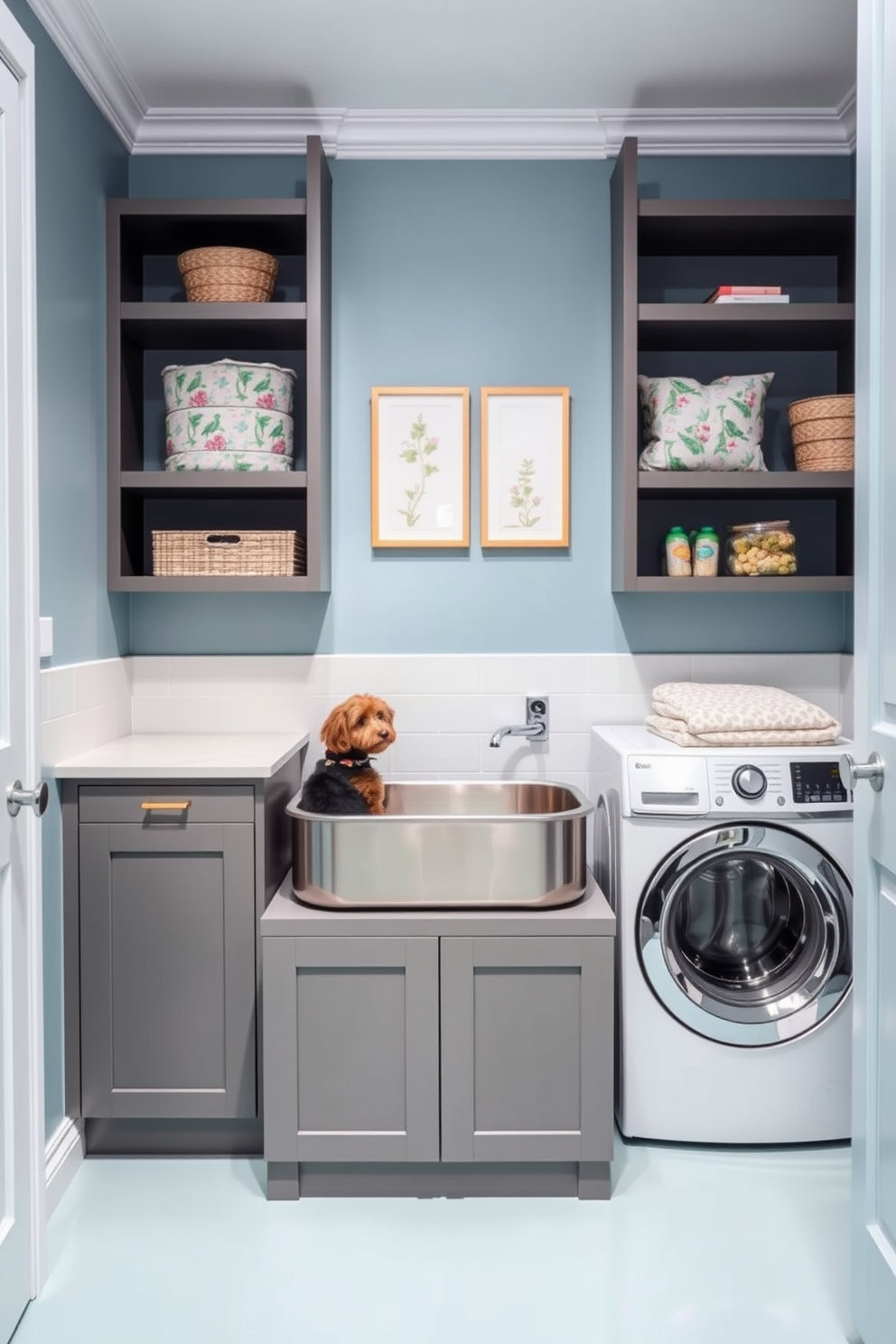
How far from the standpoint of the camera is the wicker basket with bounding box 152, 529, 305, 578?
2.68 metres

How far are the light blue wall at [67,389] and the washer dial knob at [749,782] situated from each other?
5.17 feet

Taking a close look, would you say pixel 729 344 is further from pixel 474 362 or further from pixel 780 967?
pixel 780 967

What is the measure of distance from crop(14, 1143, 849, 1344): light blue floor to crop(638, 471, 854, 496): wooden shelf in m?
1.68

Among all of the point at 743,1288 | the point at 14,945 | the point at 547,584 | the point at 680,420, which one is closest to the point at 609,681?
the point at 547,584

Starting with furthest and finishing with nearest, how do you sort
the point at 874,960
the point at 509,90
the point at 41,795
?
the point at 509,90 → the point at 41,795 → the point at 874,960

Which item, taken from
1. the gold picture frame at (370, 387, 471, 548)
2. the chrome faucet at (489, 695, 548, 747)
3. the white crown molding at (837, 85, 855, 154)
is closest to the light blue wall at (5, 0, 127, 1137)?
the gold picture frame at (370, 387, 471, 548)

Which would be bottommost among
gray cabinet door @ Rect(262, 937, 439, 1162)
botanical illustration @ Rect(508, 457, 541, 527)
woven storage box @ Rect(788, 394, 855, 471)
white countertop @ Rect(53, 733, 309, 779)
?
gray cabinet door @ Rect(262, 937, 439, 1162)

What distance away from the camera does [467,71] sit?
259 centimetres

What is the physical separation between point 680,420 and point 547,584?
595 mm

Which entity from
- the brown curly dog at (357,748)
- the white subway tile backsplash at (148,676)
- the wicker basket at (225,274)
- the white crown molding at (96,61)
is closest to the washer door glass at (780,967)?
the brown curly dog at (357,748)

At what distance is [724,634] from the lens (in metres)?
2.98

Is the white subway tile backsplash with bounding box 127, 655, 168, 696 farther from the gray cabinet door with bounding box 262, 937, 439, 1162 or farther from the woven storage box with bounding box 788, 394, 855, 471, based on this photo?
the woven storage box with bounding box 788, 394, 855, 471

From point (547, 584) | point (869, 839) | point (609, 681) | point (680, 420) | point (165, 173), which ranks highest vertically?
point (165, 173)

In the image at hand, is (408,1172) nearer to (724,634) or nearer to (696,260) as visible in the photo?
(724,634)
